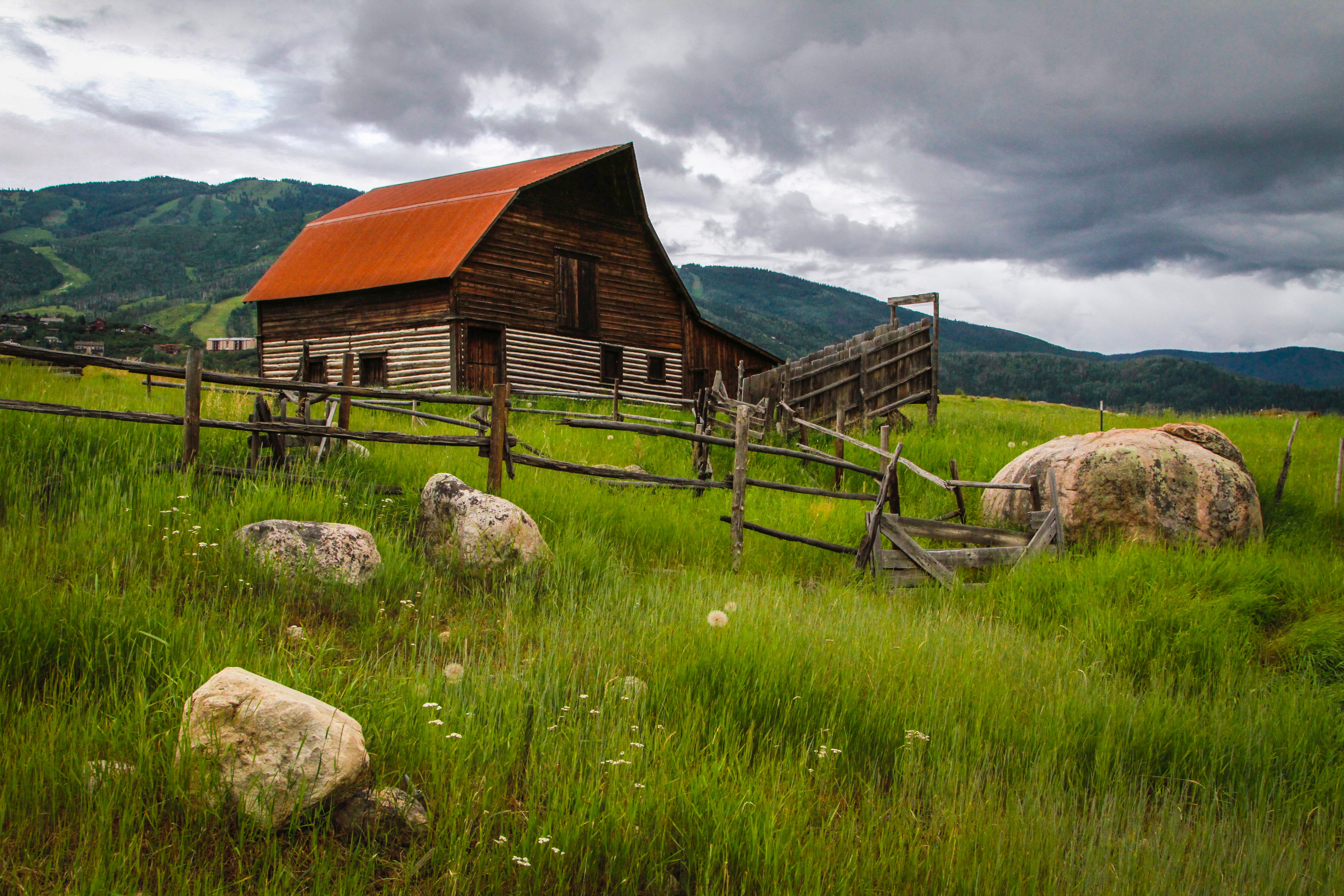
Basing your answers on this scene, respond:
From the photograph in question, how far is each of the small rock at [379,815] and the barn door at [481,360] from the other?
19097mm

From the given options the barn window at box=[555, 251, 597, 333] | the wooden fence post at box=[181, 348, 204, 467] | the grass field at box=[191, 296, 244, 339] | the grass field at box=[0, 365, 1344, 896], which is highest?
the grass field at box=[191, 296, 244, 339]

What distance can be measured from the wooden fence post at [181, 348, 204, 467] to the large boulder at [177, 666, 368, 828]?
4.49m

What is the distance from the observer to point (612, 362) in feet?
80.8

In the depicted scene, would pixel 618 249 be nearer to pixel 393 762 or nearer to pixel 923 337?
pixel 923 337

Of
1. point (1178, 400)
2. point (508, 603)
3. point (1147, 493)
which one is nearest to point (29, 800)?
point (508, 603)

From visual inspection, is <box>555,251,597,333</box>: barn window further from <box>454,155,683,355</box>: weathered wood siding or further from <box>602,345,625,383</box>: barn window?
<box>602,345,625,383</box>: barn window

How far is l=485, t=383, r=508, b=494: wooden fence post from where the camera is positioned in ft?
23.9

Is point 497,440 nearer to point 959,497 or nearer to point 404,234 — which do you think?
point 959,497

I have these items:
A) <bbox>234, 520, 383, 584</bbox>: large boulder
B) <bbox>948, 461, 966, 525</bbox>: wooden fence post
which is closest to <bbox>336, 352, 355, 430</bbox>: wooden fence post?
<bbox>234, 520, 383, 584</bbox>: large boulder

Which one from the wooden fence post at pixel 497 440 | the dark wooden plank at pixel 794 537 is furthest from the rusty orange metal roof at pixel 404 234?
the dark wooden plank at pixel 794 537

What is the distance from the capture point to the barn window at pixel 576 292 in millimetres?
22984

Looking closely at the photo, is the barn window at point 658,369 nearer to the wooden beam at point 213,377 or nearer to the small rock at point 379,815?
the wooden beam at point 213,377

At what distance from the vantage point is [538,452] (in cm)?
1041

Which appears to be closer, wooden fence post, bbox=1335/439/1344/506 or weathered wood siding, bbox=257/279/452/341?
wooden fence post, bbox=1335/439/1344/506
